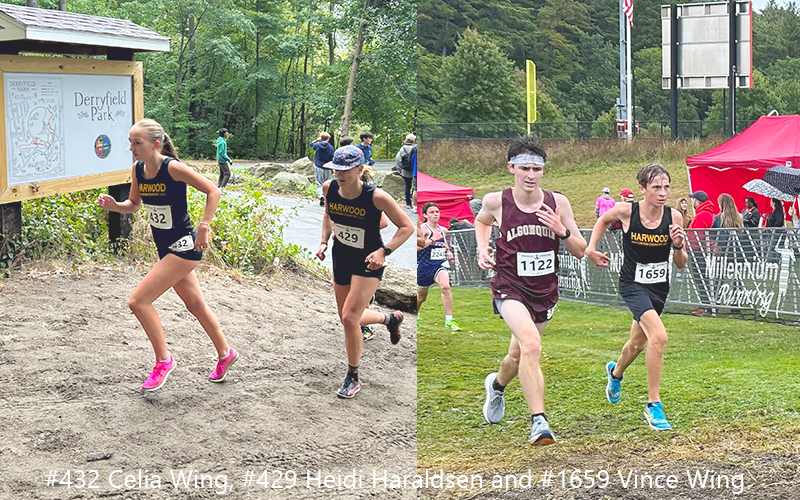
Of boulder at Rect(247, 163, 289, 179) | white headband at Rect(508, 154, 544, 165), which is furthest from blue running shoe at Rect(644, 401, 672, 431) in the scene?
boulder at Rect(247, 163, 289, 179)

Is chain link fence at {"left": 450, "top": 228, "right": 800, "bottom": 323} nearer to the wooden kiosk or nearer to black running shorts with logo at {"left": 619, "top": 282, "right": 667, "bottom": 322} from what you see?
black running shorts with logo at {"left": 619, "top": 282, "right": 667, "bottom": 322}

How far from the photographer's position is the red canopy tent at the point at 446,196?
606cm

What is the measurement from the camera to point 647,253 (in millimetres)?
4520

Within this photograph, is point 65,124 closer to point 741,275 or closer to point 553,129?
point 741,275

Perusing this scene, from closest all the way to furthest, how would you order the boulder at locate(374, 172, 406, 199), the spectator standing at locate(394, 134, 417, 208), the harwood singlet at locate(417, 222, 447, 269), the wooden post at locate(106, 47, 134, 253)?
the harwood singlet at locate(417, 222, 447, 269)
the wooden post at locate(106, 47, 134, 253)
the spectator standing at locate(394, 134, 417, 208)
the boulder at locate(374, 172, 406, 199)

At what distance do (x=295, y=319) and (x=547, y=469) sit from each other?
3493 millimetres

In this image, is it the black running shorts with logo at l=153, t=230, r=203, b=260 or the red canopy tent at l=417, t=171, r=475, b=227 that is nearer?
the black running shorts with logo at l=153, t=230, r=203, b=260

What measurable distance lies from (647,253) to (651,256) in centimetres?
3

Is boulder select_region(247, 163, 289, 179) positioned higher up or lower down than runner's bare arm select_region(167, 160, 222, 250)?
higher up

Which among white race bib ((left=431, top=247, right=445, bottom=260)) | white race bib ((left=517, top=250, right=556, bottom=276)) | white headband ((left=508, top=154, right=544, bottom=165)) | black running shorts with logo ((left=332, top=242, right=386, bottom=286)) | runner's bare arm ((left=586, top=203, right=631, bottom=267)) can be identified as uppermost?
white headband ((left=508, top=154, right=544, bottom=165))

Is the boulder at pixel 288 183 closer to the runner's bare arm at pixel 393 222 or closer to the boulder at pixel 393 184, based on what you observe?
the boulder at pixel 393 184

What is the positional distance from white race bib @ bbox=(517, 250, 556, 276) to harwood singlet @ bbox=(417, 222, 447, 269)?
3.37 meters

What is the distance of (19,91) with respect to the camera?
6.50 meters

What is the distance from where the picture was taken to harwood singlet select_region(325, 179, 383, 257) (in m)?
4.92
